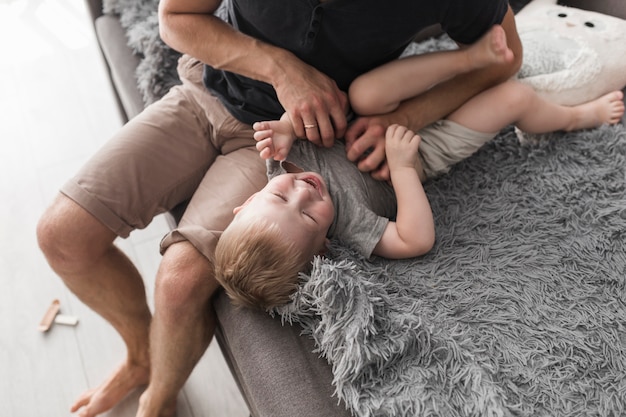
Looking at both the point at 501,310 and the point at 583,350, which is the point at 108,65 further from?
the point at 583,350

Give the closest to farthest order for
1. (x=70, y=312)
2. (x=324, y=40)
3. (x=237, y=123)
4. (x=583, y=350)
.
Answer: (x=583, y=350) → (x=324, y=40) → (x=237, y=123) → (x=70, y=312)

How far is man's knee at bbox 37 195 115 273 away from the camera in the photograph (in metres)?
1.09

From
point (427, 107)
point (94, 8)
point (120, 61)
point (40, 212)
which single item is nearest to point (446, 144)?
point (427, 107)

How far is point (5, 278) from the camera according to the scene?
1.63m

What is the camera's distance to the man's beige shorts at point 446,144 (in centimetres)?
120

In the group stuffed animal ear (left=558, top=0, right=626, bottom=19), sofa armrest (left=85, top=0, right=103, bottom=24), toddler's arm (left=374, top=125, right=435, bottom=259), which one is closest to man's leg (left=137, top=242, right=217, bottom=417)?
toddler's arm (left=374, top=125, right=435, bottom=259)

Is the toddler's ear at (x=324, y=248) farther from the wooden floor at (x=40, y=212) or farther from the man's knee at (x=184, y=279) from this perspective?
the wooden floor at (x=40, y=212)

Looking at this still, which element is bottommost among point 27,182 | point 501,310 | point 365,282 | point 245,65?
point 27,182

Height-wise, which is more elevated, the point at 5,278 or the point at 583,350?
the point at 583,350

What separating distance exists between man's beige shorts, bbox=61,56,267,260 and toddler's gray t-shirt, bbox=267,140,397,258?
0.32ft

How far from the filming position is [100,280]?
117 cm

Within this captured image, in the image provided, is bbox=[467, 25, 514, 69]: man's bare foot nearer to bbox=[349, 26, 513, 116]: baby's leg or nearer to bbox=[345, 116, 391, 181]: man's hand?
bbox=[349, 26, 513, 116]: baby's leg

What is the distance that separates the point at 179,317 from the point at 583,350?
703 millimetres

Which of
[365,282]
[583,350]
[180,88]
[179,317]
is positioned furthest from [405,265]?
[180,88]
